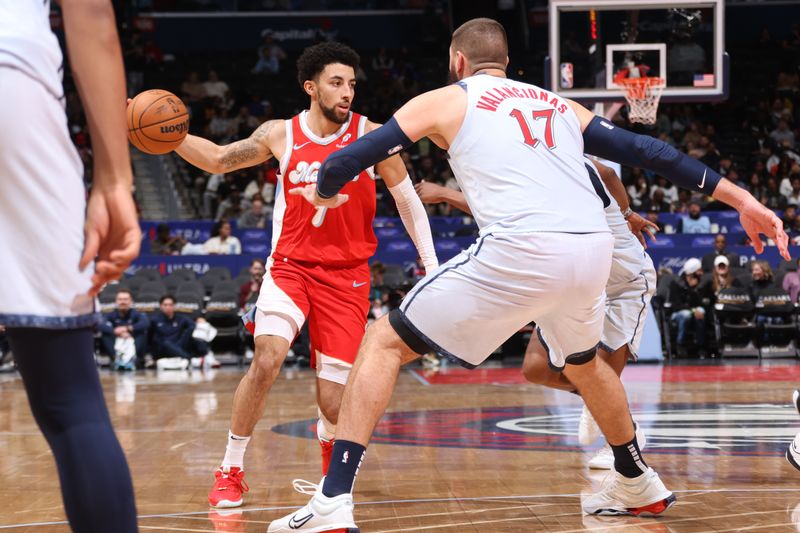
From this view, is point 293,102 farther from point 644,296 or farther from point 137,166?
point 644,296

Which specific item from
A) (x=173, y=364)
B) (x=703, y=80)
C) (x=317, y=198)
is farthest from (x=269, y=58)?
(x=317, y=198)

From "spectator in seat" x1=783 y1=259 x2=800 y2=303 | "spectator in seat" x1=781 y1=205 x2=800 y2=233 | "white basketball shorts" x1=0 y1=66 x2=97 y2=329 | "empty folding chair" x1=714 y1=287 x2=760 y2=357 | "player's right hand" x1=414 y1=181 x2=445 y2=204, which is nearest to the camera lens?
"white basketball shorts" x1=0 y1=66 x2=97 y2=329

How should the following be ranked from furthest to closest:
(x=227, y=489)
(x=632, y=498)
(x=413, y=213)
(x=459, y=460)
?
(x=459, y=460), (x=413, y=213), (x=227, y=489), (x=632, y=498)

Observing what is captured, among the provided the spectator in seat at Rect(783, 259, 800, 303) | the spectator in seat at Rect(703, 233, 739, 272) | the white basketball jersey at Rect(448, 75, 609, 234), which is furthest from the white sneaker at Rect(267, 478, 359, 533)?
the spectator in seat at Rect(783, 259, 800, 303)

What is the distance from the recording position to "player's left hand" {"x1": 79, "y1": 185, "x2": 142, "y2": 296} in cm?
210

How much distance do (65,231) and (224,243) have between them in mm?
13748

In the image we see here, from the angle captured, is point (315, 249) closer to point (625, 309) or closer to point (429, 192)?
point (429, 192)

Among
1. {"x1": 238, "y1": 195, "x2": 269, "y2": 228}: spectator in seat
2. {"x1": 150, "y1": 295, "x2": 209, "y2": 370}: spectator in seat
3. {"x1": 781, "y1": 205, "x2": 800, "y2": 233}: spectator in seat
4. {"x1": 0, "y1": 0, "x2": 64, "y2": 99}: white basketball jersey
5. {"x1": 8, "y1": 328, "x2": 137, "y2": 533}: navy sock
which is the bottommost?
{"x1": 150, "y1": 295, "x2": 209, "y2": 370}: spectator in seat

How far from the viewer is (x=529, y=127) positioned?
3.71 m

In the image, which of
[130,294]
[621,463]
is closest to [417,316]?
[621,463]

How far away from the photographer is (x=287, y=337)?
468 centimetres

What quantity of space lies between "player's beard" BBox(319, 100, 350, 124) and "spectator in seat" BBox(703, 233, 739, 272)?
1052 centimetres

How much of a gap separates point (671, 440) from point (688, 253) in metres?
9.09

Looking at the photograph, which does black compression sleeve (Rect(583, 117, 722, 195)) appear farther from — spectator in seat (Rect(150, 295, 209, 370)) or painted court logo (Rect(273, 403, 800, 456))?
spectator in seat (Rect(150, 295, 209, 370))
